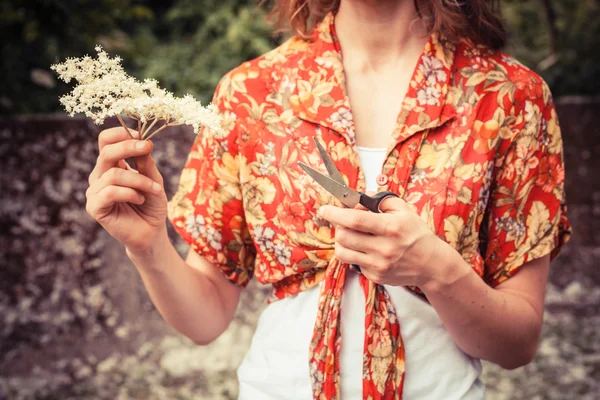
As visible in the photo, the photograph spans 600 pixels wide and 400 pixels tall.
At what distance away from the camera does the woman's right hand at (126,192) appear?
3.35 ft

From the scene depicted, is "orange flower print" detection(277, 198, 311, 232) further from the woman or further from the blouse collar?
the blouse collar

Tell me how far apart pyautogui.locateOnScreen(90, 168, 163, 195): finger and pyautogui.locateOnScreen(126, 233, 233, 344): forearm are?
199 millimetres

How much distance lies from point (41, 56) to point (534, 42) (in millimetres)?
4190

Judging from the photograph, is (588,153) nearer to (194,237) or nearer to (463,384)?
(463,384)

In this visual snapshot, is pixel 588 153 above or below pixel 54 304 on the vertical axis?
below

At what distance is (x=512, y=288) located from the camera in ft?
4.53

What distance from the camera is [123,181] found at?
1.02m

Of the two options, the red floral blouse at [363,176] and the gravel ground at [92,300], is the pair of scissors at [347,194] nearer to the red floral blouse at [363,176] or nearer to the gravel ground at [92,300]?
the red floral blouse at [363,176]

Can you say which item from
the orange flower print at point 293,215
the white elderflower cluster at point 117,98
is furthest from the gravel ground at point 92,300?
the white elderflower cluster at point 117,98

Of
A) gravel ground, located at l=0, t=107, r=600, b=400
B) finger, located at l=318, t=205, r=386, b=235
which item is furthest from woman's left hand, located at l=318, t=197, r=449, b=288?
gravel ground, located at l=0, t=107, r=600, b=400

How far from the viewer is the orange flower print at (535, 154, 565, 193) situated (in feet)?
4.56

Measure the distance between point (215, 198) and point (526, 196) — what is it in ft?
2.36

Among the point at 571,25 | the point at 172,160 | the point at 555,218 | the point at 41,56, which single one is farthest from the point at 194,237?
the point at 571,25

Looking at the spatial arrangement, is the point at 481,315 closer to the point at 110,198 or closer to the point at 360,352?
the point at 360,352
